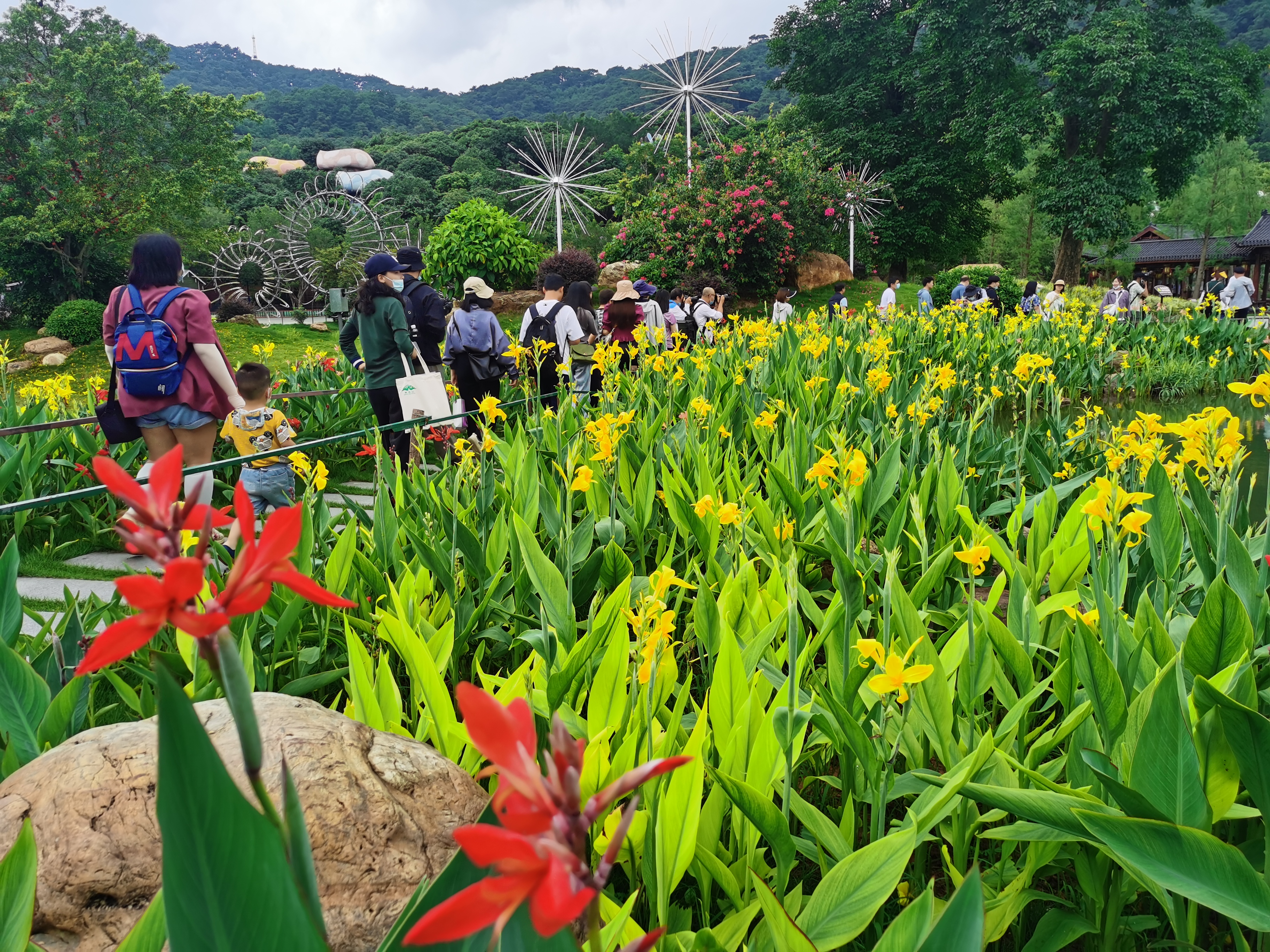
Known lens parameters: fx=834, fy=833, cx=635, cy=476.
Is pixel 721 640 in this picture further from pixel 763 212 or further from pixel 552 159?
pixel 552 159

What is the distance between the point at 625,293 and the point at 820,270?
1683 cm

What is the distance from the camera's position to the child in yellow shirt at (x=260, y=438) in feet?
10.6

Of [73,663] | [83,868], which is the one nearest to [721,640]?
[83,868]

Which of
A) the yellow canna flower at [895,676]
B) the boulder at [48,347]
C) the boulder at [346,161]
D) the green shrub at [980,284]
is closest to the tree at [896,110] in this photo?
the green shrub at [980,284]

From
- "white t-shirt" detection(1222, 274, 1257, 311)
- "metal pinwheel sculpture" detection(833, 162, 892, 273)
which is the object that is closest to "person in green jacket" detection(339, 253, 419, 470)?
"white t-shirt" detection(1222, 274, 1257, 311)

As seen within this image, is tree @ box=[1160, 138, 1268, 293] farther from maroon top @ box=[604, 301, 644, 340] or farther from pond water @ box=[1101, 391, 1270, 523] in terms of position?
maroon top @ box=[604, 301, 644, 340]

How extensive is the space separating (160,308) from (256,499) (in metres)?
0.81

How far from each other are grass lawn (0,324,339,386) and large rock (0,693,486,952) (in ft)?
47.0

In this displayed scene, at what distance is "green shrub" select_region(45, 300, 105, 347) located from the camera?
1759cm

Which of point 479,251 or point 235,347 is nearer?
point 479,251

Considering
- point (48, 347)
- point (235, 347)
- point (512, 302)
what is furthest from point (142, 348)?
point (48, 347)

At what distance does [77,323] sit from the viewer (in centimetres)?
1762

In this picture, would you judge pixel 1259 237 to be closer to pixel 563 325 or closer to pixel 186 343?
pixel 563 325

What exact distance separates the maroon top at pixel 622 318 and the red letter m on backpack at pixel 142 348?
137 inches
